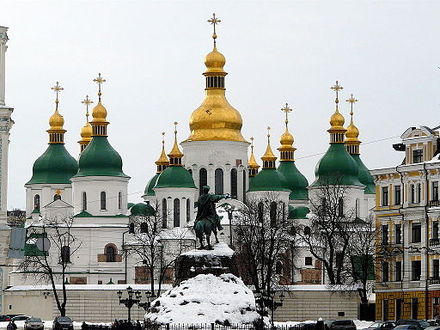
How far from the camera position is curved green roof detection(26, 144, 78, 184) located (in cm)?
12775

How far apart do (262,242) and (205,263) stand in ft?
114

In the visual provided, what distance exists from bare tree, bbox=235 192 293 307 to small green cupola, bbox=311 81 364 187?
260 inches

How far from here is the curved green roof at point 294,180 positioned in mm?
131500

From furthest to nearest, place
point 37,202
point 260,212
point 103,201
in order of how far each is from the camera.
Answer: point 37,202 → point 103,201 → point 260,212

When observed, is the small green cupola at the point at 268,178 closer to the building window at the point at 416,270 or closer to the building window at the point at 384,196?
the building window at the point at 384,196

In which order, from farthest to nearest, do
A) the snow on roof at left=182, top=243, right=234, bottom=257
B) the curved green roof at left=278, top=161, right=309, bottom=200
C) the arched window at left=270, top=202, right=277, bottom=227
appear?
1. the curved green roof at left=278, top=161, right=309, bottom=200
2. the arched window at left=270, top=202, right=277, bottom=227
3. the snow on roof at left=182, top=243, right=234, bottom=257

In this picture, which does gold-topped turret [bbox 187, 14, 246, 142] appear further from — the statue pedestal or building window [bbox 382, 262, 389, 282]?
the statue pedestal

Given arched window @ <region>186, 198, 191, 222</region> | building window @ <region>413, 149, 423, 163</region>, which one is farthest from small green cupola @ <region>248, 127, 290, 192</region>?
building window @ <region>413, 149, 423, 163</region>

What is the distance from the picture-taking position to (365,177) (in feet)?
428

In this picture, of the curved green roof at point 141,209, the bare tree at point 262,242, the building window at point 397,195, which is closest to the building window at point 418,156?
the building window at point 397,195

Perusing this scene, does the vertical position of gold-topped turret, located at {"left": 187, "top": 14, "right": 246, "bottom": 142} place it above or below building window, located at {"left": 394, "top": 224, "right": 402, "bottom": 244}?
above

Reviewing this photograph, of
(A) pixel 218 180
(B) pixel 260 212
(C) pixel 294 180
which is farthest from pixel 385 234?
(C) pixel 294 180

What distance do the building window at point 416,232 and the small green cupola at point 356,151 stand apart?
159ft

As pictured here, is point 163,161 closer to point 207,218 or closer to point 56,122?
point 56,122
